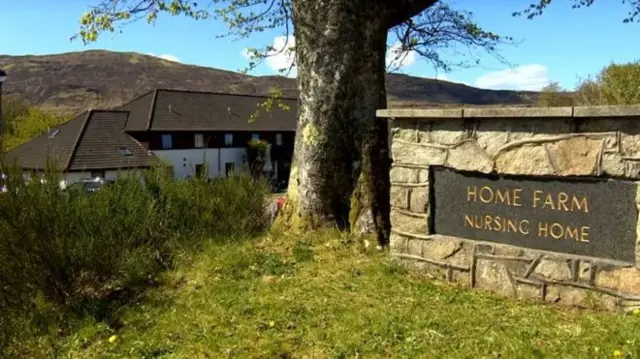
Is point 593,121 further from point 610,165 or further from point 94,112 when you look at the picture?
point 94,112

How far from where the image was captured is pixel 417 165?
5.26 m

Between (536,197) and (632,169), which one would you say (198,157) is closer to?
(536,197)

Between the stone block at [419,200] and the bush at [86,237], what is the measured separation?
2362mm

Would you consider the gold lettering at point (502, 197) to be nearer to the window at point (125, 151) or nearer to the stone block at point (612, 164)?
the stone block at point (612, 164)

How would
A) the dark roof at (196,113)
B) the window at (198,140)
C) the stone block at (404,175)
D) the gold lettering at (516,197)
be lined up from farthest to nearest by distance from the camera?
the window at (198,140) < the dark roof at (196,113) < the stone block at (404,175) < the gold lettering at (516,197)

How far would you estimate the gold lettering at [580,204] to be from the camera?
4248 mm

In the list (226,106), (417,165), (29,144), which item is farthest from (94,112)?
(417,165)

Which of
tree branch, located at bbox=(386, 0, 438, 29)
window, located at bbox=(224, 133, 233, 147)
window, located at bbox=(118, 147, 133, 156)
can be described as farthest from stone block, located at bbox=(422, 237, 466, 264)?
window, located at bbox=(224, 133, 233, 147)

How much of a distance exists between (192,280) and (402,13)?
12.6 ft

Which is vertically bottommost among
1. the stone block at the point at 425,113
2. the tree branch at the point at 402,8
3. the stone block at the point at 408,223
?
the stone block at the point at 408,223

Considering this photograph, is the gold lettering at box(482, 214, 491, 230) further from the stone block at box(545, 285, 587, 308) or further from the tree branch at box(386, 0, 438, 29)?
the tree branch at box(386, 0, 438, 29)

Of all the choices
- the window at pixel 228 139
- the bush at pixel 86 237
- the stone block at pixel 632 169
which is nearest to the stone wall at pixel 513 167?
the stone block at pixel 632 169

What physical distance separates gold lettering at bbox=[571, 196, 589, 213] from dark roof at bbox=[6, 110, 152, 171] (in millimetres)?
36476

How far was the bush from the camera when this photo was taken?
15.4 ft
